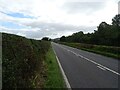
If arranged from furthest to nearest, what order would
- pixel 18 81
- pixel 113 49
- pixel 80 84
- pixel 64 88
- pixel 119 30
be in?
1. pixel 119 30
2. pixel 113 49
3. pixel 80 84
4. pixel 64 88
5. pixel 18 81

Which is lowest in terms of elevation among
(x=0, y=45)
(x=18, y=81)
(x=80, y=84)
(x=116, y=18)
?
(x=80, y=84)

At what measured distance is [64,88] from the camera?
34.6 feet

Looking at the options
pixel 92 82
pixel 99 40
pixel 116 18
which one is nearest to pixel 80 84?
pixel 92 82

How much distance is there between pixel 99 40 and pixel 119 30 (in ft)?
29.0

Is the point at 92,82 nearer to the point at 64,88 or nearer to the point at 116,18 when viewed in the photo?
the point at 64,88

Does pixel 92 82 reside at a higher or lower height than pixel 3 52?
lower

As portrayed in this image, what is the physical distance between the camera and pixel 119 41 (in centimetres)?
7312

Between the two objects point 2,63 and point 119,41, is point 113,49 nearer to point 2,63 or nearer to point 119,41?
point 2,63

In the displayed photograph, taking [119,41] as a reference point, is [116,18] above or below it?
above

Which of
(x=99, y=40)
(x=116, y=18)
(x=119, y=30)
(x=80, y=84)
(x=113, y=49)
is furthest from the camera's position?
(x=116, y=18)

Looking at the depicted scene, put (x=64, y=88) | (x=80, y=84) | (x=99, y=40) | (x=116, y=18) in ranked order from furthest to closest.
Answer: (x=116, y=18) → (x=99, y=40) → (x=80, y=84) → (x=64, y=88)

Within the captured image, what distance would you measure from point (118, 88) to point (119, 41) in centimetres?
6419

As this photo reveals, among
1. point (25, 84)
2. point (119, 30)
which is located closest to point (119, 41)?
point (119, 30)

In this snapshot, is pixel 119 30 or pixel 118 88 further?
pixel 119 30
